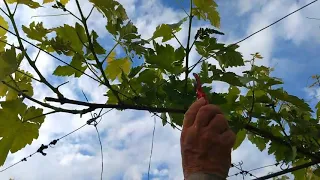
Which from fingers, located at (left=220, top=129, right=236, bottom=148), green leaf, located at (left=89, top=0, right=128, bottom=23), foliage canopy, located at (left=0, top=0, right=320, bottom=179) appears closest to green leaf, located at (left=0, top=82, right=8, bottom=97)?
foliage canopy, located at (left=0, top=0, right=320, bottom=179)

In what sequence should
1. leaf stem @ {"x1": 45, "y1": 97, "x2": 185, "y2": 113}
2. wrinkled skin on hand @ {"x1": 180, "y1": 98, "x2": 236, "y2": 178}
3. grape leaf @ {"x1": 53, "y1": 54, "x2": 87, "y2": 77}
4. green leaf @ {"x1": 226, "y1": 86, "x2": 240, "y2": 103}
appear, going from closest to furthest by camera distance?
wrinkled skin on hand @ {"x1": 180, "y1": 98, "x2": 236, "y2": 178} → leaf stem @ {"x1": 45, "y1": 97, "x2": 185, "y2": 113} → grape leaf @ {"x1": 53, "y1": 54, "x2": 87, "y2": 77} → green leaf @ {"x1": 226, "y1": 86, "x2": 240, "y2": 103}

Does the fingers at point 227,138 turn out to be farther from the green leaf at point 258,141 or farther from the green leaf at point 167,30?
the green leaf at point 258,141

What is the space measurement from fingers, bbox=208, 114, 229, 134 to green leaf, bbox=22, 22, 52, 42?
46 cm

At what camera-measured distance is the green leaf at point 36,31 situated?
1.02 m

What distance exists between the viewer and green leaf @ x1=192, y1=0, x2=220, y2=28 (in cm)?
102

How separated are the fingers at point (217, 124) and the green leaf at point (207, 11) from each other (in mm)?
329

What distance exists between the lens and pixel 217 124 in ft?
2.51

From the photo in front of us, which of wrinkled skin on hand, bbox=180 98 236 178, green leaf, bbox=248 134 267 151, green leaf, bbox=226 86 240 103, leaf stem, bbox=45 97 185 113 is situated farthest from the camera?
green leaf, bbox=248 134 267 151

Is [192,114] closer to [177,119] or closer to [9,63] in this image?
[177,119]

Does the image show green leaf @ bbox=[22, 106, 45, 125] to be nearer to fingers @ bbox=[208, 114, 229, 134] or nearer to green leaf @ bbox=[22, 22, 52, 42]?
green leaf @ bbox=[22, 22, 52, 42]

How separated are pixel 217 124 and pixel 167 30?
1.09 ft

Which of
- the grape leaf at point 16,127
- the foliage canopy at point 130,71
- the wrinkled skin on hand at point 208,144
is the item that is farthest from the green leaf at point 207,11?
the grape leaf at point 16,127

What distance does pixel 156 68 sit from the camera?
1.05m

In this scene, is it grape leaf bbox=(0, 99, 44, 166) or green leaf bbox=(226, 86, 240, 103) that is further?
green leaf bbox=(226, 86, 240, 103)
